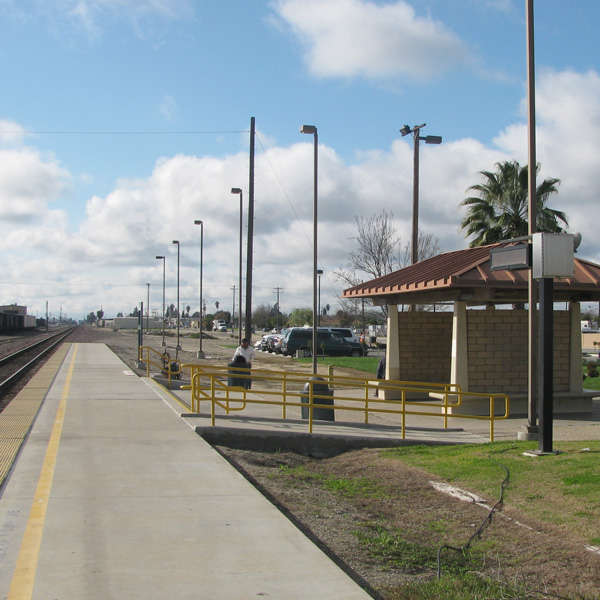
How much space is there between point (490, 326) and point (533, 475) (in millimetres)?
8761

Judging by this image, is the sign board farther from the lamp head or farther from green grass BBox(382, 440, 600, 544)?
the lamp head

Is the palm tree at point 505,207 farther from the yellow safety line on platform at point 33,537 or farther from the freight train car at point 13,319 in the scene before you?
the freight train car at point 13,319

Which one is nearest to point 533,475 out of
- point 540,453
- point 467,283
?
point 540,453

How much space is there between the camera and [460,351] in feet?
55.7

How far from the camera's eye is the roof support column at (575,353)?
1781cm

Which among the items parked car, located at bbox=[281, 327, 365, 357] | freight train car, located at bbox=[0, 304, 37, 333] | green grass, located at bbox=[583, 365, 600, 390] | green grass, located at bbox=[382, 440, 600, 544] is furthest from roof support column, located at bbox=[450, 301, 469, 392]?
freight train car, located at bbox=[0, 304, 37, 333]

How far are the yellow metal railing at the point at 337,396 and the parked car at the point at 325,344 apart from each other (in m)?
17.4

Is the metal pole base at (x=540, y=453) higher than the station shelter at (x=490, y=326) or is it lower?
lower

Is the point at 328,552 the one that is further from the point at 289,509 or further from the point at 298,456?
the point at 298,456

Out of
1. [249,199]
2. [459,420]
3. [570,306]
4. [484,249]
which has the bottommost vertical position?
[459,420]

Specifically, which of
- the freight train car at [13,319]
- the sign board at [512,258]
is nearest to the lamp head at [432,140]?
the sign board at [512,258]

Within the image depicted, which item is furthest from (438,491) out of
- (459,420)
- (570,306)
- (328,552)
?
(570,306)

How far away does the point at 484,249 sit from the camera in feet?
62.8

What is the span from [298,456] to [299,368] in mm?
22317
